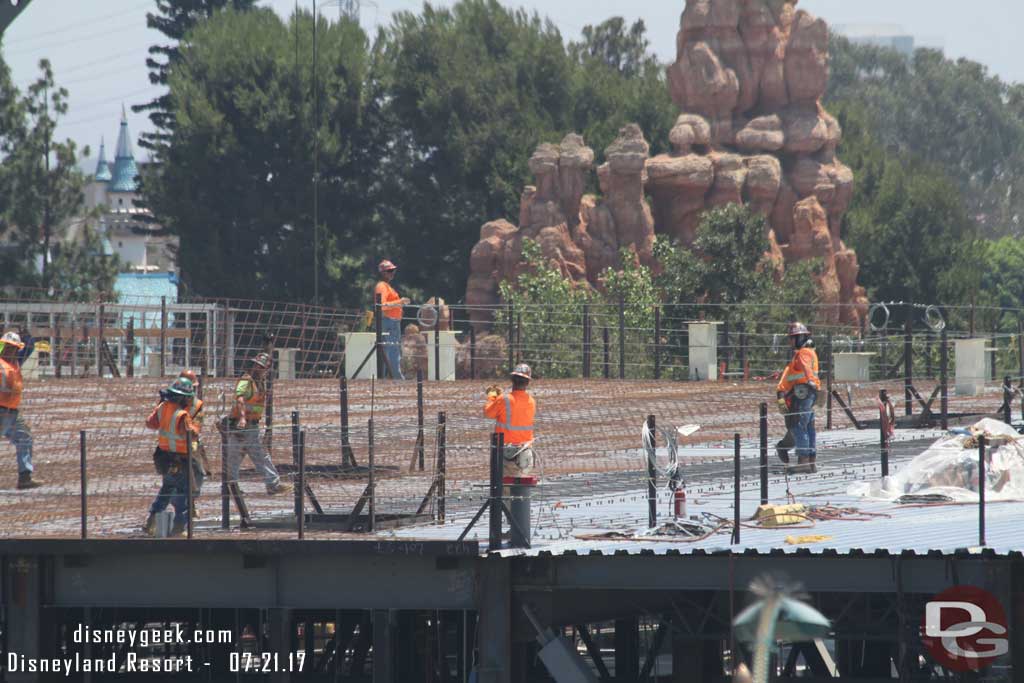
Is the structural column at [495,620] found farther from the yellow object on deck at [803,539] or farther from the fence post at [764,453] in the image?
the fence post at [764,453]

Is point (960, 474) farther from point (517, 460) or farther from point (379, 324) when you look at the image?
point (379, 324)

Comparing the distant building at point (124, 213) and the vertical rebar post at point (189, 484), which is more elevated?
the distant building at point (124, 213)

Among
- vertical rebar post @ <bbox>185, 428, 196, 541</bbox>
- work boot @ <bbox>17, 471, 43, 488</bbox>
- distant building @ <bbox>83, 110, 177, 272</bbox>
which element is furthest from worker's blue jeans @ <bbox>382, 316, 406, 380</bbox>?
distant building @ <bbox>83, 110, 177, 272</bbox>

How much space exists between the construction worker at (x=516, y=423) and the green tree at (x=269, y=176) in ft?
137

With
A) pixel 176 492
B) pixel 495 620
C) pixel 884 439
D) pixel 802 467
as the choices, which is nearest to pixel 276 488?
pixel 176 492

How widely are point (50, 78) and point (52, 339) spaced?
2116 cm

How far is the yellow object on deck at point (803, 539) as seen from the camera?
15547 millimetres

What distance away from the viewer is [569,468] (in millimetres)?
22281

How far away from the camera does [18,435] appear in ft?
65.1

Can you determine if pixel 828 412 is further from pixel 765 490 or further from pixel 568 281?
pixel 568 281

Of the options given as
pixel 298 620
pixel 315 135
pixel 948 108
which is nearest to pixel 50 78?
pixel 315 135

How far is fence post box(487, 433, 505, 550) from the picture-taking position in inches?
600

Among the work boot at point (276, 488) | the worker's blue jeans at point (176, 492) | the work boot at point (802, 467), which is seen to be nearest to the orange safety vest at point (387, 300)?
the work boot at point (276, 488)

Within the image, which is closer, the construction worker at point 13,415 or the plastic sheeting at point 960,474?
the plastic sheeting at point 960,474
